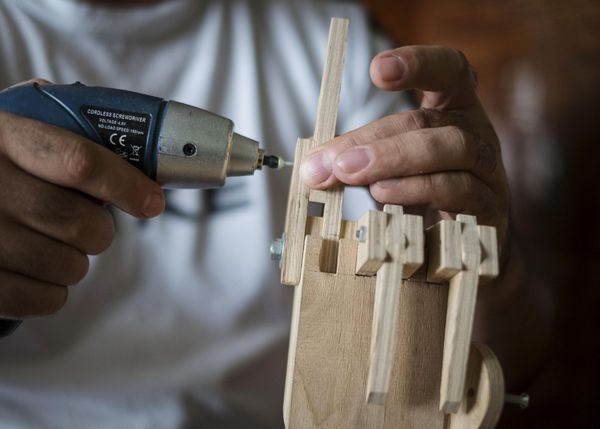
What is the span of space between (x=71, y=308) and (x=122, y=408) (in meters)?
0.19

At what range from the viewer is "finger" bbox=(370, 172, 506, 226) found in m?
0.54

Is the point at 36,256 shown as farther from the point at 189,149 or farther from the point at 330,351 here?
the point at 330,351

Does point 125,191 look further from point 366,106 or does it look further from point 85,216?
point 366,106

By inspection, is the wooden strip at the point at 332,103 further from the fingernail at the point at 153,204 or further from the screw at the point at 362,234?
the fingernail at the point at 153,204

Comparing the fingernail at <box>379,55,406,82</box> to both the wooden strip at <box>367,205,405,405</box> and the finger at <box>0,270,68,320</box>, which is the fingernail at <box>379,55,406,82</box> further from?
the finger at <box>0,270,68,320</box>

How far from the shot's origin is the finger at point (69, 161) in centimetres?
50

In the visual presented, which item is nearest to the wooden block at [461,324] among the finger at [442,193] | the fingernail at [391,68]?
the finger at [442,193]

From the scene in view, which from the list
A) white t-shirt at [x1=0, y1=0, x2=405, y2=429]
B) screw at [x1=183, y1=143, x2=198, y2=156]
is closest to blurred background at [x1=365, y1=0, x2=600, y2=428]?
white t-shirt at [x1=0, y1=0, x2=405, y2=429]

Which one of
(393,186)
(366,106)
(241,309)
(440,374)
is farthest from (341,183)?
(366,106)

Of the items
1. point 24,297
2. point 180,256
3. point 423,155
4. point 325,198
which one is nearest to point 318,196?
point 325,198

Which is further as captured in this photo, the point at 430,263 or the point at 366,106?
the point at 366,106

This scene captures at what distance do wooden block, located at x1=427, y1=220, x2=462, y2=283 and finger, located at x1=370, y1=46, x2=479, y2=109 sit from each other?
21 cm

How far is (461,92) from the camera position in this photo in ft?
2.19

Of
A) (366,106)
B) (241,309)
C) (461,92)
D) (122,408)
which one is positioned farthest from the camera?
(366,106)
